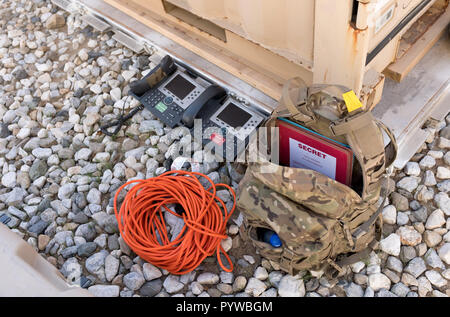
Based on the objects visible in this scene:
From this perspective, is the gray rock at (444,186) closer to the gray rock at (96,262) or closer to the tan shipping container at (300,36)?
the tan shipping container at (300,36)

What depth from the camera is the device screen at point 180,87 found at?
288 cm

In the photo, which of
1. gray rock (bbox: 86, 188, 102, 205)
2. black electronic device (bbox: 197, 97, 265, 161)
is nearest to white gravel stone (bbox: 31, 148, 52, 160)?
gray rock (bbox: 86, 188, 102, 205)

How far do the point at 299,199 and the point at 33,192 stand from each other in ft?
5.85

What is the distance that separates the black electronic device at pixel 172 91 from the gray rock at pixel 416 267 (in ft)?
5.04

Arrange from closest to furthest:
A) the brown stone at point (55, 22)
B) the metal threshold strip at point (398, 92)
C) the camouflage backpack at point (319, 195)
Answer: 1. the camouflage backpack at point (319, 195)
2. the metal threshold strip at point (398, 92)
3. the brown stone at point (55, 22)

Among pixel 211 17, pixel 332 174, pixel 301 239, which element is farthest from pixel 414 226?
pixel 211 17

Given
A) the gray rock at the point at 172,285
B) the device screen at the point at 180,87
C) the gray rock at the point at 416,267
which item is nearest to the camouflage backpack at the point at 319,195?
the gray rock at the point at 416,267

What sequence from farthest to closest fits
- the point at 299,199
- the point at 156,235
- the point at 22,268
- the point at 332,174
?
the point at 156,235
the point at 332,174
the point at 299,199
the point at 22,268

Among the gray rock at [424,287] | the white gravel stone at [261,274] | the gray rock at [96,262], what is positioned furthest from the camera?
the gray rock at [96,262]

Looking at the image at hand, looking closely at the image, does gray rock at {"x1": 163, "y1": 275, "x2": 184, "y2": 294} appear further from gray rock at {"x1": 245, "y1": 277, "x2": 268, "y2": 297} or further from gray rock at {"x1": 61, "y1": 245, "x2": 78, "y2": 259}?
gray rock at {"x1": 61, "y1": 245, "x2": 78, "y2": 259}

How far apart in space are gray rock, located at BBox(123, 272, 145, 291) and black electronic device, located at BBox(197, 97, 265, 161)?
874 mm

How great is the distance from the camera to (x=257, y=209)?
6.25 ft

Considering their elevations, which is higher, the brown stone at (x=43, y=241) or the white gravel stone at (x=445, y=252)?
the white gravel stone at (x=445, y=252)
